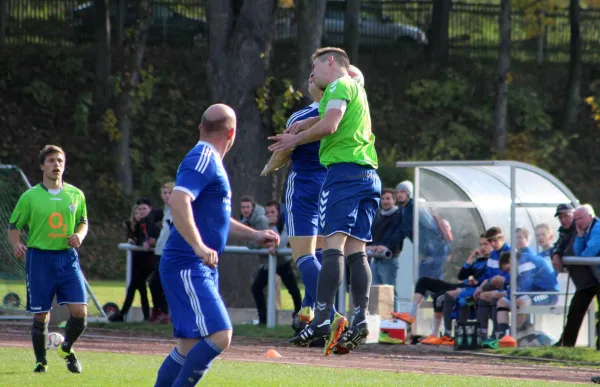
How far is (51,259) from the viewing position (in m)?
13.3

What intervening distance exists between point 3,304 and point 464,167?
816cm

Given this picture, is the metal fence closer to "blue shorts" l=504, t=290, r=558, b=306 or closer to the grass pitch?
"blue shorts" l=504, t=290, r=558, b=306

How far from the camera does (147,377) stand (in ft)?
40.7

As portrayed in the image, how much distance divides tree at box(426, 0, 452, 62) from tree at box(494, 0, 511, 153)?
5127mm

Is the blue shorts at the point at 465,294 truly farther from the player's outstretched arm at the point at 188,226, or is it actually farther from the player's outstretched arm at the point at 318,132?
the player's outstretched arm at the point at 188,226

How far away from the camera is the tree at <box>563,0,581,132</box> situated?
39.9 m

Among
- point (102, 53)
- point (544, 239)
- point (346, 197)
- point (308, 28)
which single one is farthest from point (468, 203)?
point (102, 53)

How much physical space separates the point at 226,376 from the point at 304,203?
2869 millimetres

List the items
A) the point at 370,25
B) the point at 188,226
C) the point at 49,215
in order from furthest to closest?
the point at 370,25 → the point at 49,215 → the point at 188,226

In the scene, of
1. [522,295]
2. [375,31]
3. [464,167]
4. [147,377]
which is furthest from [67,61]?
[147,377]

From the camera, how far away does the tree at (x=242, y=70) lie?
22.2m

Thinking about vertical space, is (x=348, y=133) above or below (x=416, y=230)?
above

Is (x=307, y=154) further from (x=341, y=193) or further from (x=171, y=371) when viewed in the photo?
(x=171, y=371)

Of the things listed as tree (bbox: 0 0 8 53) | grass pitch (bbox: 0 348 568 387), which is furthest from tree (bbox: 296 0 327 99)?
tree (bbox: 0 0 8 53)
